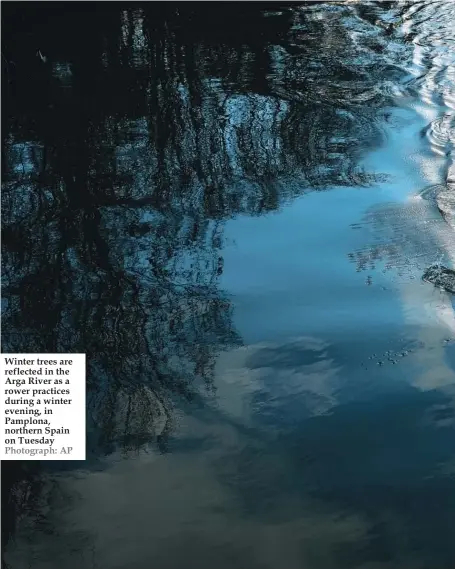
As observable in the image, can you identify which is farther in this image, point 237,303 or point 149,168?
point 149,168

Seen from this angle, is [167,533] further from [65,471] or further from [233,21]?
[233,21]

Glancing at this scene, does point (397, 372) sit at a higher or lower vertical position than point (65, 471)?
higher

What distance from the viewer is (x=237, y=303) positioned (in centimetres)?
377

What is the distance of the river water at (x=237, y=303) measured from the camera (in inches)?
109

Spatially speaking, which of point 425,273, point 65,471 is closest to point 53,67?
point 425,273

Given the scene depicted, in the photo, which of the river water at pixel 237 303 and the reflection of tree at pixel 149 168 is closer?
the river water at pixel 237 303

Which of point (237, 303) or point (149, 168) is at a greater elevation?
point (149, 168)

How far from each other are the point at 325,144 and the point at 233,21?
10.0 ft

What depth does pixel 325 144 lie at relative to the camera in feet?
17.1

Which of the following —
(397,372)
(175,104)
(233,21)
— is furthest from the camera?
(233,21)

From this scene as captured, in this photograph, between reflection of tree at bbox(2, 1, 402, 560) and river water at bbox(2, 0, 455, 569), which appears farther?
reflection of tree at bbox(2, 1, 402, 560)

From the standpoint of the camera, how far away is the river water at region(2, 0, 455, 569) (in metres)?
2.78

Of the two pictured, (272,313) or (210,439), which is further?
(272,313)

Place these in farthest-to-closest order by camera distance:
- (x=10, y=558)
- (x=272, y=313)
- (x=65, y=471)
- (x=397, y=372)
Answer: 1. (x=272, y=313)
2. (x=397, y=372)
3. (x=65, y=471)
4. (x=10, y=558)
